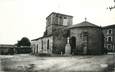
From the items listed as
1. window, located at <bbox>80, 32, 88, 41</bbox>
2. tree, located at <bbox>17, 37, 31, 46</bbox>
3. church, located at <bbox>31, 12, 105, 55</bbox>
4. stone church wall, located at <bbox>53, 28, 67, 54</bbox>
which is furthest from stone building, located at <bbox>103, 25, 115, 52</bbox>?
tree, located at <bbox>17, 37, 31, 46</bbox>

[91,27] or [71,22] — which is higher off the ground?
[71,22]

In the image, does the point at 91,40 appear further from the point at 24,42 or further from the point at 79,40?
the point at 24,42

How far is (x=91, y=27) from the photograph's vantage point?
31188mm

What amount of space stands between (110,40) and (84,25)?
25568mm

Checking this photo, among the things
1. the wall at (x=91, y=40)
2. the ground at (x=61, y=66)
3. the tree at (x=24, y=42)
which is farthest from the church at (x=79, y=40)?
the tree at (x=24, y=42)

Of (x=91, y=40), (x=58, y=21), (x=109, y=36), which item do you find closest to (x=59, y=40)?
(x=91, y=40)

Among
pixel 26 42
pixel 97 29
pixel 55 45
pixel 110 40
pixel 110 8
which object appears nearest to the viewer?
pixel 110 8

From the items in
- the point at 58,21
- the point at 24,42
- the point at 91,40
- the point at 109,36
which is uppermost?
the point at 58,21

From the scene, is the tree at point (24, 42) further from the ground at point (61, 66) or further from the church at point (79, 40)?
the ground at point (61, 66)

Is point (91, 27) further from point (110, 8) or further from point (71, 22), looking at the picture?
point (71, 22)

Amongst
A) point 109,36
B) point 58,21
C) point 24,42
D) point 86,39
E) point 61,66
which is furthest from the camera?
point 24,42

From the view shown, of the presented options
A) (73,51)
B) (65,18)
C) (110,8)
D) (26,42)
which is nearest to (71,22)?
(65,18)

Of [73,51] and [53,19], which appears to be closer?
[73,51]

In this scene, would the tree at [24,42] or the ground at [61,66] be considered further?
the tree at [24,42]
